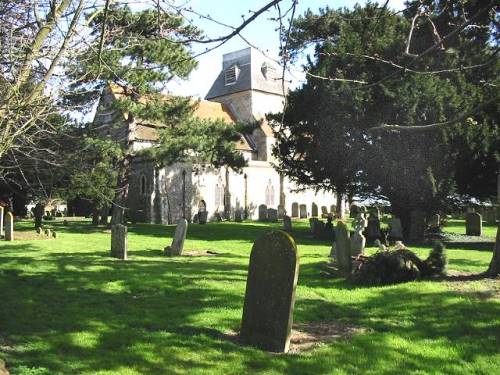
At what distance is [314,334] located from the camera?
6.68 metres

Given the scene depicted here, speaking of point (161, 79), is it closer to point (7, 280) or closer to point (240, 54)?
point (7, 280)

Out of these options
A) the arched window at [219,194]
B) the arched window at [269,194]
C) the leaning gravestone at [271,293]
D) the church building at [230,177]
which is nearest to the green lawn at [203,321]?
the leaning gravestone at [271,293]

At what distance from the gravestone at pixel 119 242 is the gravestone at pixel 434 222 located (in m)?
16.5

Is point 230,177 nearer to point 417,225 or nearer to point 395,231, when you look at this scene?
point 417,225

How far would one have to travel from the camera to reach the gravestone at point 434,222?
2495 cm

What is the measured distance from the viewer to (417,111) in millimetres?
22109

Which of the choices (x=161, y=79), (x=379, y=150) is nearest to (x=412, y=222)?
(x=379, y=150)

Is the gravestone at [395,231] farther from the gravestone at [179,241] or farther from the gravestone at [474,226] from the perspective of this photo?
the gravestone at [179,241]

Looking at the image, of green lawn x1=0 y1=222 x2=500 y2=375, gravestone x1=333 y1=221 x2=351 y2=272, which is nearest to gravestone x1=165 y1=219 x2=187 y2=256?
green lawn x1=0 y1=222 x2=500 y2=375

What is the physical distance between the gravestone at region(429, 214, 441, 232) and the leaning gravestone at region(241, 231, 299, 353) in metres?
20.3

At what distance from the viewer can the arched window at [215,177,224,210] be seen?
42.3 meters

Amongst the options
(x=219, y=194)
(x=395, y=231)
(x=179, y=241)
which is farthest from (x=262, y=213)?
(x=179, y=241)

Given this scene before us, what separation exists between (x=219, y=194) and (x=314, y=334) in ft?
118

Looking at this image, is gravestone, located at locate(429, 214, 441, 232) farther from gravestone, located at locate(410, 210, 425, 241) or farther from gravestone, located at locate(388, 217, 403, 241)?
gravestone, located at locate(388, 217, 403, 241)
